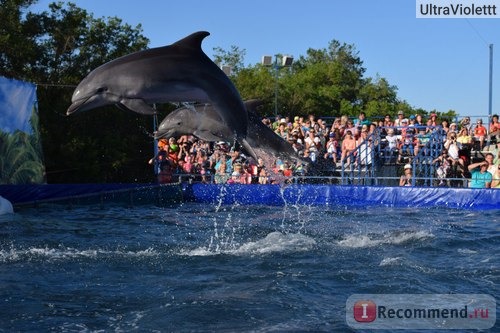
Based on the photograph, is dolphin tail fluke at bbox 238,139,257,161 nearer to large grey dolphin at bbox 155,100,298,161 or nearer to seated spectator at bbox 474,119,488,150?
large grey dolphin at bbox 155,100,298,161

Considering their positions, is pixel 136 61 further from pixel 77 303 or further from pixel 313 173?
pixel 313 173

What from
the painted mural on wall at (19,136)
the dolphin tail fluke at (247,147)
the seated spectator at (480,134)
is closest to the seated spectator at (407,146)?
the seated spectator at (480,134)

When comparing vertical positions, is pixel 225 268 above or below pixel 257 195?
below

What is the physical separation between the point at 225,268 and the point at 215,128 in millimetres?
1519

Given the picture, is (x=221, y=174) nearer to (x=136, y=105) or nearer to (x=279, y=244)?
(x=279, y=244)

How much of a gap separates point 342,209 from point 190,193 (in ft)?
13.1

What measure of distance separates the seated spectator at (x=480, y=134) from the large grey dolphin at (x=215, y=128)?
10.1 metres

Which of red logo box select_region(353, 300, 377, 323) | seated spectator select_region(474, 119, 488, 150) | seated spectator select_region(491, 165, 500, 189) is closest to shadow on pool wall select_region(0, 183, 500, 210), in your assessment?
seated spectator select_region(491, 165, 500, 189)

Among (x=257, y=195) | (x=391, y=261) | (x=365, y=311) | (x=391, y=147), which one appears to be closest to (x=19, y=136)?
(x=257, y=195)

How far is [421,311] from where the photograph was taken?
620 cm

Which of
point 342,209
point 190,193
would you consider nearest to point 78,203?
point 190,193

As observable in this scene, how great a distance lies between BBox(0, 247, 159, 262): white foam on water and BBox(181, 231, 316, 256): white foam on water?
60 centimetres

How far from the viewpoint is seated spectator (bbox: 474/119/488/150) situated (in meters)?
17.6

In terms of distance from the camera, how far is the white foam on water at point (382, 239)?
31.3ft
